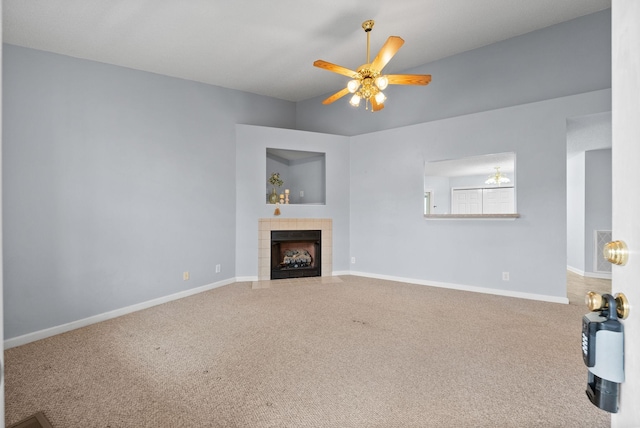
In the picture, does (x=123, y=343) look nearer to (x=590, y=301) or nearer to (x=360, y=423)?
(x=360, y=423)

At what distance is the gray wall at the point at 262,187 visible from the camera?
4.95m

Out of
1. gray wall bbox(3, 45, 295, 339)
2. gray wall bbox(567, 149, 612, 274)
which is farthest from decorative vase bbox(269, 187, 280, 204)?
gray wall bbox(567, 149, 612, 274)

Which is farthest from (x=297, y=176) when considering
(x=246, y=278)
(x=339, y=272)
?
(x=246, y=278)

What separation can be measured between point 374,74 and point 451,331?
2.50 metres

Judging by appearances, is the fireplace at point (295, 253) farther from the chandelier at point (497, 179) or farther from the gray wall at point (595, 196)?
the gray wall at point (595, 196)

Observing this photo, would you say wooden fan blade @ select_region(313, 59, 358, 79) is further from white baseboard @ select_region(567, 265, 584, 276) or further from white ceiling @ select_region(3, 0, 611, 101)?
white baseboard @ select_region(567, 265, 584, 276)

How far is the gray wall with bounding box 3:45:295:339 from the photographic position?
2.96m

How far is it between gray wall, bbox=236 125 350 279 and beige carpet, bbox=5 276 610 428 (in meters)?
1.50

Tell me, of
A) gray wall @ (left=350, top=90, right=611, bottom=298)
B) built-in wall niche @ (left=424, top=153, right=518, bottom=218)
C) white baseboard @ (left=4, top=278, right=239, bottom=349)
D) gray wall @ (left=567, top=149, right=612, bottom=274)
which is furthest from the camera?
gray wall @ (left=567, top=149, right=612, bottom=274)

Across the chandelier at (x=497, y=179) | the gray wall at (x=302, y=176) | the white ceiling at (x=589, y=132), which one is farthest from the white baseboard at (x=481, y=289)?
the white ceiling at (x=589, y=132)

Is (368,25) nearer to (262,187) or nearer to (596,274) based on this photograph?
(262,187)

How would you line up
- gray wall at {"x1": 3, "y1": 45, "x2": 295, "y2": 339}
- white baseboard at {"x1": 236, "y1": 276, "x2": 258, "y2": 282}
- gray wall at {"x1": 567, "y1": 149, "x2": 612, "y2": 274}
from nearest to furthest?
gray wall at {"x1": 3, "y1": 45, "x2": 295, "y2": 339} < white baseboard at {"x1": 236, "y1": 276, "x2": 258, "y2": 282} < gray wall at {"x1": 567, "y1": 149, "x2": 612, "y2": 274}

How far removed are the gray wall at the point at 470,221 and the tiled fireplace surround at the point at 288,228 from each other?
437mm

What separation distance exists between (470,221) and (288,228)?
8.87ft
